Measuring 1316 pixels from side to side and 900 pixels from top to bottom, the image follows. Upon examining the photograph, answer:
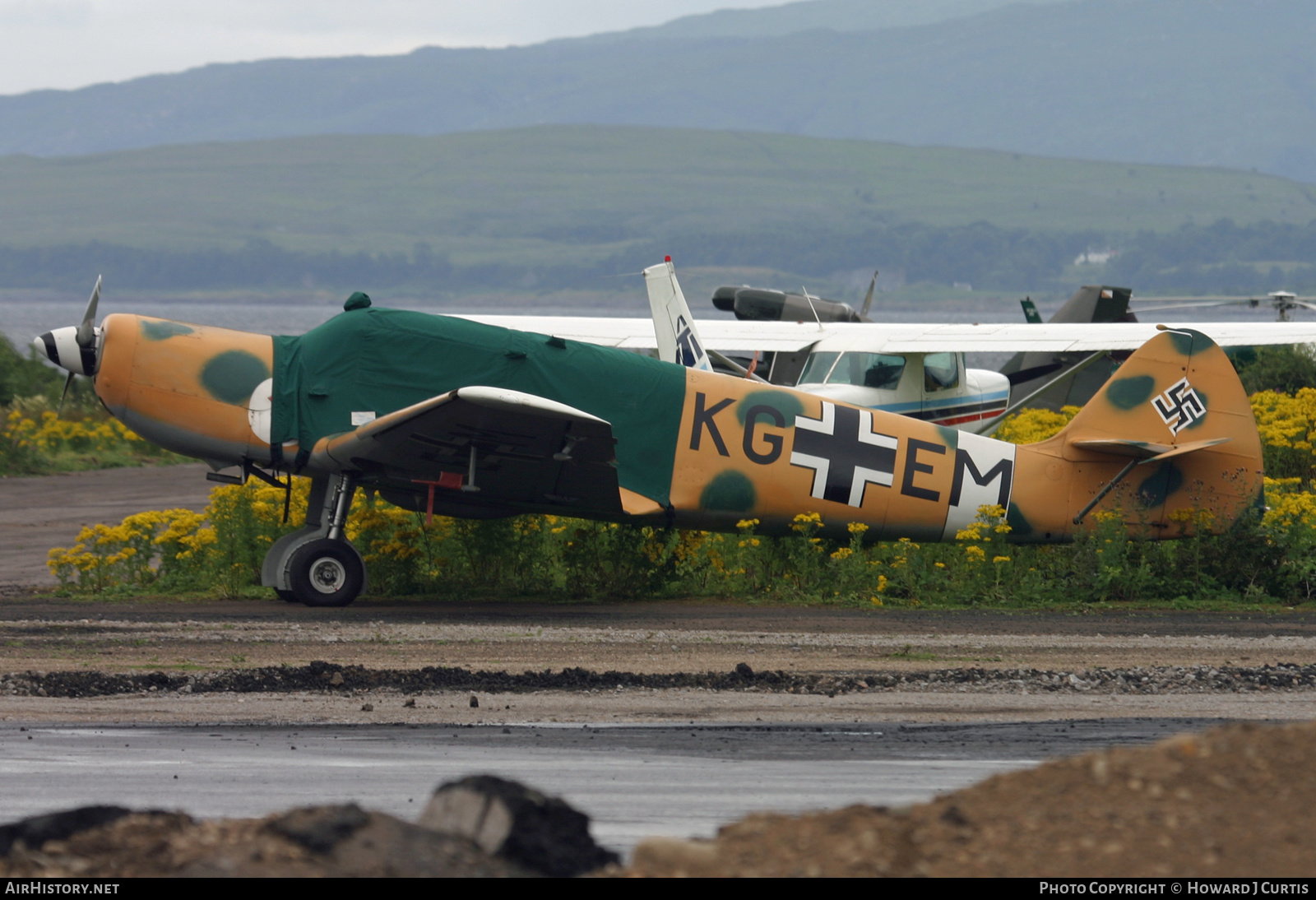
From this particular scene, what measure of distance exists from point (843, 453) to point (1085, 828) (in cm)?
879

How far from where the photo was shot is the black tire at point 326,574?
11672mm

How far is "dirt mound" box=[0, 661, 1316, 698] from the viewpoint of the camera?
8.12 metres

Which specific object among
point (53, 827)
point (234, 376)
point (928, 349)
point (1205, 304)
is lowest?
point (53, 827)

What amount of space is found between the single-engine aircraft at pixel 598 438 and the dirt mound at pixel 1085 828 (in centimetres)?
693

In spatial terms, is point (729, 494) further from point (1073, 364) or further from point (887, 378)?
point (1073, 364)

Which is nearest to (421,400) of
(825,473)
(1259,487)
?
(825,473)

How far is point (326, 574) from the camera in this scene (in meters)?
11.8

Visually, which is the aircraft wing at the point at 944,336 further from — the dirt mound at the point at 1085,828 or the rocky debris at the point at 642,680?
the dirt mound at the point at 1085,828

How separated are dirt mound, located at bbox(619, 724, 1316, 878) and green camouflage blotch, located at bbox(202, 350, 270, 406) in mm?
8651

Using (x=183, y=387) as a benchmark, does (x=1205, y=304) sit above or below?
above

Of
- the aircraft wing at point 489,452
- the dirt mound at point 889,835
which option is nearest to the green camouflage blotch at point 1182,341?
the aircraft wing at point 489,452

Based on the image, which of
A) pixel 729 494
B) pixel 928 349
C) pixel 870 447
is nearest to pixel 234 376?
pixel 729 494
